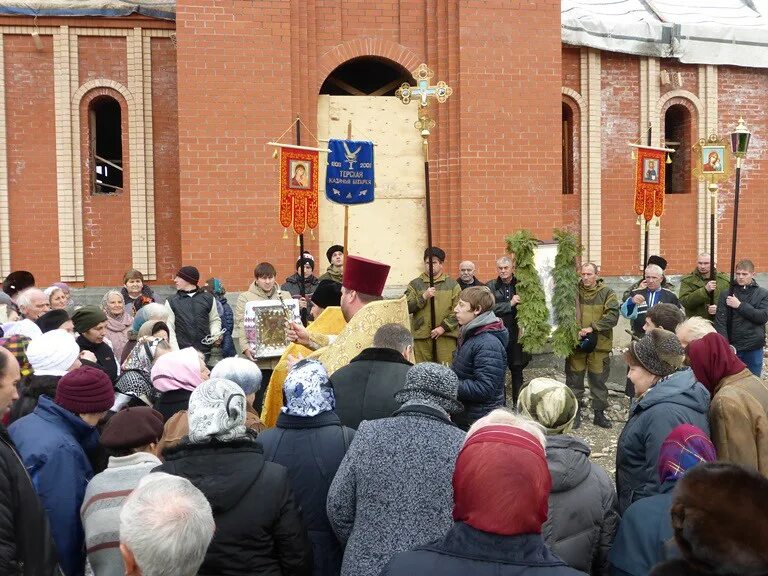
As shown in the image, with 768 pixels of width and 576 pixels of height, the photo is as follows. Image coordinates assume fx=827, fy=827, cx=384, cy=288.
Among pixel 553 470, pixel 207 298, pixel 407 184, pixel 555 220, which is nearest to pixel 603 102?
pixel 555 220

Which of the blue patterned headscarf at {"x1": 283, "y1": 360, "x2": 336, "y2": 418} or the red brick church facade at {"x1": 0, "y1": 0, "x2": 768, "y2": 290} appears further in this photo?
the red brick church facade at {"x1": 0, "y1": 0, "x2": 768, "y2": 290}

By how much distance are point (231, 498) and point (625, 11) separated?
45.6 ft

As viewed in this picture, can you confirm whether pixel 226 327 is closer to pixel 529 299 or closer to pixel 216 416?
pixel 529 299

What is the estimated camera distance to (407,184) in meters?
12.9

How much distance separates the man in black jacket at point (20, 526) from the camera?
3.00 m

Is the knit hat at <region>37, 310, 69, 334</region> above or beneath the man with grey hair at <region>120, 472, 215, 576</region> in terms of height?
above

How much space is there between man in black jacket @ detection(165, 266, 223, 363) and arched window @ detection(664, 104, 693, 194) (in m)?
9.95

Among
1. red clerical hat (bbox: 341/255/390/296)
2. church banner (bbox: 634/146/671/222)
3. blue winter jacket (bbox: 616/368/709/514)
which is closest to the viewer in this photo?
blue winter jacket (bbox: 616/368/709/514)

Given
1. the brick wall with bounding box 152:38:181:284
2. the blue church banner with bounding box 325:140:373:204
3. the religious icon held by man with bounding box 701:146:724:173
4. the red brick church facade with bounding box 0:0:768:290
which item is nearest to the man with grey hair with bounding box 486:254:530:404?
the red brick church facade with bounding box 0:0:768:290

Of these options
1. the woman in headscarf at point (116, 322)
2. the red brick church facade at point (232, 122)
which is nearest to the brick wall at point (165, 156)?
the red brick church facade at point (232, 122)

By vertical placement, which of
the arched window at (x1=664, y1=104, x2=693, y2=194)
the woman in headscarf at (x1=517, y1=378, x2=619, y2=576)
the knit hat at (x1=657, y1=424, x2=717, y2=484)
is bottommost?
the woman in headscarf at (x1=517, y1=378, x2=619, y2=576)

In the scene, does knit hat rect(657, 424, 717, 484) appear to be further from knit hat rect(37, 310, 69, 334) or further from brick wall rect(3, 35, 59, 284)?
brick wall rect(3, 35, 59, 284)

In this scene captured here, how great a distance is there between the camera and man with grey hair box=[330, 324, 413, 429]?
436 centimetres

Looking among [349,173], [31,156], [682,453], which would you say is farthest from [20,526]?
[31,156]
